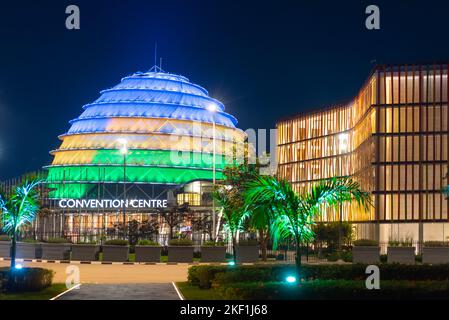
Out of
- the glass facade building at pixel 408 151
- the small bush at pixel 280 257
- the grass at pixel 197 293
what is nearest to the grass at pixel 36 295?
the grass at pixel 197 293

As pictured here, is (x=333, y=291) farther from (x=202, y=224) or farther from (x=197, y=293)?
(x=202, y=224)

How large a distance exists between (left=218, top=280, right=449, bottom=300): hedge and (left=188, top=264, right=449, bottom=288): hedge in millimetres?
4387

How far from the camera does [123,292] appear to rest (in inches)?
1048

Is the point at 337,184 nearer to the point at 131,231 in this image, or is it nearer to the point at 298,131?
the point at 131,231

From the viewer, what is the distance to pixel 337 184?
972 inches

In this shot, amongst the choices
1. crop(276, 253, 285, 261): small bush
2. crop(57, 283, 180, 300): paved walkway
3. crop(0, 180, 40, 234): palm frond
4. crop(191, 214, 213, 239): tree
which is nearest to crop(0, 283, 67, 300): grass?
crop(57, 283, 180, 300): paved walkway

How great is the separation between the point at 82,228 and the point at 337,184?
7651 cm

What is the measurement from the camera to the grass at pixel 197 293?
24812 millimetres

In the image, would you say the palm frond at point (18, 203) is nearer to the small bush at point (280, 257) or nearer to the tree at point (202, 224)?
the small bush at point (280, 257)

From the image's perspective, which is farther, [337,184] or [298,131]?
[298,131]

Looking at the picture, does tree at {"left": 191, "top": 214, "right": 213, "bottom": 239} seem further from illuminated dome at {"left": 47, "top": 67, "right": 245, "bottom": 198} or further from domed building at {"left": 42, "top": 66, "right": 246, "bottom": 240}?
illuminated dome at {"left": 47, "top": 67, "right": 245, "bottom": 198}

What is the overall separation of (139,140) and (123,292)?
88.5m

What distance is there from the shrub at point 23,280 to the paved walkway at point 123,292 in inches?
47.8
